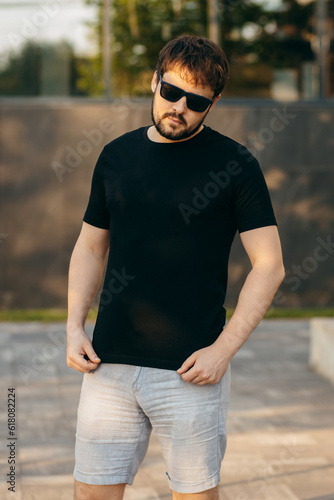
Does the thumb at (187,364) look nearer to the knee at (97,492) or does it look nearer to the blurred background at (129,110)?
the knee at (97,492)

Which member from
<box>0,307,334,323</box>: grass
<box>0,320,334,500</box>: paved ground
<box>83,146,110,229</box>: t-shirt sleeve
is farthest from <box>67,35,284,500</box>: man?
<box>0,307,334,323</box>: grass

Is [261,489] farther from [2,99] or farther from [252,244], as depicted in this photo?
[2,99]

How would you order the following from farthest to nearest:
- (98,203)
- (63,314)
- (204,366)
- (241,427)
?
(63,314)
(241,427)
(98,203)
(204,366)

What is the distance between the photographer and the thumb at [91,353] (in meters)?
2.39

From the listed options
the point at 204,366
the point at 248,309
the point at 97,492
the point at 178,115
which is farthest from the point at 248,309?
the point at 97,492

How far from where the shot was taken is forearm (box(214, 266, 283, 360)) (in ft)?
7.54

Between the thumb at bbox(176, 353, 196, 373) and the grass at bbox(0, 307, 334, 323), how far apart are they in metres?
6.94

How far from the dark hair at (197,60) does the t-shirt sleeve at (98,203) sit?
15.9 inches

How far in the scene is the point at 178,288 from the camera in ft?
7.63

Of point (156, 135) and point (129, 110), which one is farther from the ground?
point (156, 135)

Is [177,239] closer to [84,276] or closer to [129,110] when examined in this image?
[84,276]

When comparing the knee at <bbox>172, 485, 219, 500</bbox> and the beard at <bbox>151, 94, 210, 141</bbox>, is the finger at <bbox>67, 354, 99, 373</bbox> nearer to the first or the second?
the knee at <bbox>172, 485, 219, 500</bbox>

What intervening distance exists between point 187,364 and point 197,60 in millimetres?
905

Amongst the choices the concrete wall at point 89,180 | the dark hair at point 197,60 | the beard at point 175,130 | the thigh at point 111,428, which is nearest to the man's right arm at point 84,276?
the thigh at point 111,428
